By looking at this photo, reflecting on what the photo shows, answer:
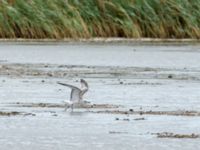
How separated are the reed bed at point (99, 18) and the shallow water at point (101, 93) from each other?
130cm

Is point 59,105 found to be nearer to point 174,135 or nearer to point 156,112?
point 156,112

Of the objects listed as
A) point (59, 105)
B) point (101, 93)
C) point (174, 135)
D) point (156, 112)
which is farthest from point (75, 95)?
point (101, 93)

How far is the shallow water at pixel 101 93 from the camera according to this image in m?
14.4

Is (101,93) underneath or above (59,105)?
above

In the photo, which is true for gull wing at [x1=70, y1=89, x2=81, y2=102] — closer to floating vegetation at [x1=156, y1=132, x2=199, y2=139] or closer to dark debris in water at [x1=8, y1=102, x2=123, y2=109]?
dark debris in water at [x1=8, y1=102, x2=123, y2=109]

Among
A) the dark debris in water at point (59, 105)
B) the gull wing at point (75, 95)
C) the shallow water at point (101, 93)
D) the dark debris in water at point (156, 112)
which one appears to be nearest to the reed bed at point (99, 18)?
the shallow water at point (101, 93)

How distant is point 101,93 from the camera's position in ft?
68.0

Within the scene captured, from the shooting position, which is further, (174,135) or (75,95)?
(75,95)

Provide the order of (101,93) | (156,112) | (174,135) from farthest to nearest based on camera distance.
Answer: (101,93) < (156,112) < (174,135)

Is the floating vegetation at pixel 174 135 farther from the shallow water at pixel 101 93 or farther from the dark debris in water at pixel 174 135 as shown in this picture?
the shallow water at pixel 101 93

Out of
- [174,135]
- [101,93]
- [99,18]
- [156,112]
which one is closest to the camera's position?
[174,135]

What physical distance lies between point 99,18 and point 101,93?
59.6 feet

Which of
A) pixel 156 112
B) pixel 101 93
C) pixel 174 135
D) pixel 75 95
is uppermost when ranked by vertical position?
pixel 101 93

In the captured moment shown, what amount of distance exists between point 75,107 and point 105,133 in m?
3.48
